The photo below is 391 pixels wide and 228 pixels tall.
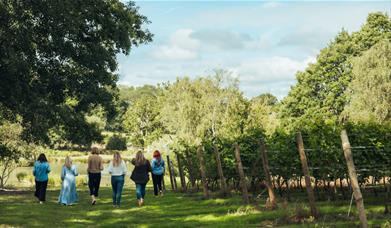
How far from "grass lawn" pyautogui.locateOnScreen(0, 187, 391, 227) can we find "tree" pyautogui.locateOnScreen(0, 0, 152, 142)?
5.89 metres

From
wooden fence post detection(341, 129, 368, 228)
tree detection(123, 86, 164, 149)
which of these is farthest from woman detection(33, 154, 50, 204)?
tree detection(123, 86, 164, 149)

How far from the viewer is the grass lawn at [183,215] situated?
1137cm

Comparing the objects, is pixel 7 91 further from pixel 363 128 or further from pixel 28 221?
pixel 363 128

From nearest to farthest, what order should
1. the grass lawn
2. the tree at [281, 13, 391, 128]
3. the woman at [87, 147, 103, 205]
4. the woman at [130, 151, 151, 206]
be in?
the grass lawn < the woman at [130, 151, 151, 206] < the woman at [87, 147, 103, 205] < the tree at [281, 13, 391, 128]

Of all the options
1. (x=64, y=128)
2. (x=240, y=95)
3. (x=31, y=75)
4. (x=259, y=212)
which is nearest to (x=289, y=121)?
(x=240, y=95)

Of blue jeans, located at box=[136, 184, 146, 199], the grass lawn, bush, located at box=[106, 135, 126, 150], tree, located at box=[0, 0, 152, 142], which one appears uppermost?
bush, located at box=[106, 135, 126, 150]

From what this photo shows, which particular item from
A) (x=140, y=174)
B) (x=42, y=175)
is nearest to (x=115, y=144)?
(x=42, y=175)

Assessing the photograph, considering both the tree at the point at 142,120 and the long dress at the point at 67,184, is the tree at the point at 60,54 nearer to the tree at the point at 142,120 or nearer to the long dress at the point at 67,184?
the long dress at the point at 67,184

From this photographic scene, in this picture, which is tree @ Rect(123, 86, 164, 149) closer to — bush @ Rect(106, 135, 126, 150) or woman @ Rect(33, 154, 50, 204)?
bush @ Rect(106, 135, 126, 150)

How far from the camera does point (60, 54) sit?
23438mm

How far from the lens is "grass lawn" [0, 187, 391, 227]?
11.4m

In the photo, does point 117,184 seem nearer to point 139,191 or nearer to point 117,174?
point 117,174

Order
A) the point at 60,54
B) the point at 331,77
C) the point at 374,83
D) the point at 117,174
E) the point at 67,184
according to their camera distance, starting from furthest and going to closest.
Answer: the point at 331,77
the point at 374,83
the point at 60,54
the point at 67,184
the point at 117,174

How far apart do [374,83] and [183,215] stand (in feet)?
113
